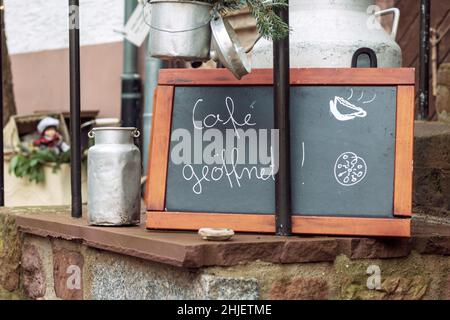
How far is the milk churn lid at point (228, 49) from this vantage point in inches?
97.0

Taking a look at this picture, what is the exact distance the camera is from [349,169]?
2537 millimetres

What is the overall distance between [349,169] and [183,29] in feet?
1.79

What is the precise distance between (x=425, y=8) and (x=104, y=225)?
1.76 metres

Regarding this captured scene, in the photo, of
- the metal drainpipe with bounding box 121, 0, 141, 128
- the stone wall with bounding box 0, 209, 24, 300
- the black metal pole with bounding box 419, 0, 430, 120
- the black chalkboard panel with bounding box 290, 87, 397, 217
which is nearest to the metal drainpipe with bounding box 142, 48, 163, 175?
the metal drainpipe with bounding box 121, 0, 141, 128

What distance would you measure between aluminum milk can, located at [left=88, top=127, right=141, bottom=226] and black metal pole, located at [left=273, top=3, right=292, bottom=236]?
1.50 feet

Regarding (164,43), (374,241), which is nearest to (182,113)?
(164,43)

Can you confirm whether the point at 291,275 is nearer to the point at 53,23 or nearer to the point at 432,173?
the point at 432,173

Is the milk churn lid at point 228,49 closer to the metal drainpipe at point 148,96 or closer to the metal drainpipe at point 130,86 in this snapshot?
the metal drainpipe at point 148,96

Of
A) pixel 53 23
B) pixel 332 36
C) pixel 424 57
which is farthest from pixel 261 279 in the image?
pixel 53 23

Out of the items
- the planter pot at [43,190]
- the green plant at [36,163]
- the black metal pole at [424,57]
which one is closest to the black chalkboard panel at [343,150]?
the black metal pole at [424,57]

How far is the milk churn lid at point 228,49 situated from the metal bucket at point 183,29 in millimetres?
31

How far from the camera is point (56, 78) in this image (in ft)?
29.7
